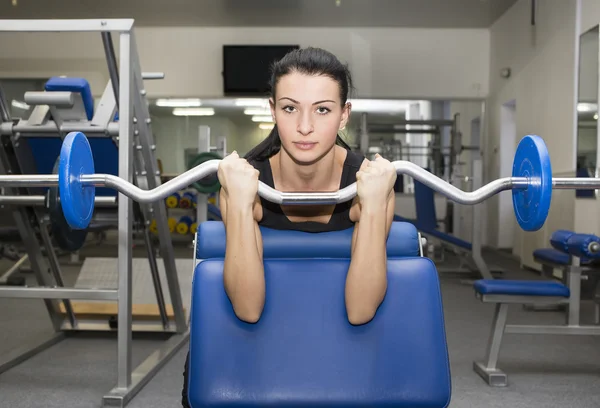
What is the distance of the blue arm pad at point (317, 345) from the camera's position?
1.06m

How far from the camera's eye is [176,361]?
266cm

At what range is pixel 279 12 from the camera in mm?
6629

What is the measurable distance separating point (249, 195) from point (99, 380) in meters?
1.63

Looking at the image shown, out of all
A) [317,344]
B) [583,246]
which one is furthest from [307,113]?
[583,246]

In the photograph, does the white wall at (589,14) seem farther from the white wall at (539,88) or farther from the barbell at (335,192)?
the barbell at (335,192)

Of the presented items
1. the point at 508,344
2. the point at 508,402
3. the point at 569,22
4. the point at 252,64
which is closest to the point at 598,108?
the point at 569,22

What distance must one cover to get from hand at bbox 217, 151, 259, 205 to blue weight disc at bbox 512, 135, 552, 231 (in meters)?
0.48

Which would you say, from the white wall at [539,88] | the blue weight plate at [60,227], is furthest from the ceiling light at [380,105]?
the blue weight plate at [60,227]

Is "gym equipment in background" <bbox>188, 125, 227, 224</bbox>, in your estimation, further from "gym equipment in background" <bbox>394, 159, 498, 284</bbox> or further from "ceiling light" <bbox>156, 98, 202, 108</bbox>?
"ceiling light" <bbox>156, 98, 202, 108</bbox>

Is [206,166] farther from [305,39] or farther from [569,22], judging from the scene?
[305,39]

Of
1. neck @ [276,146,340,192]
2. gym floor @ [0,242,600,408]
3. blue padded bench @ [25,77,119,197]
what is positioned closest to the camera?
neck @ [276,146,340,192]

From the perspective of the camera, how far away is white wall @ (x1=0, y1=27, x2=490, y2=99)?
23.4ft

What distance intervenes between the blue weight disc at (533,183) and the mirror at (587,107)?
327 cm

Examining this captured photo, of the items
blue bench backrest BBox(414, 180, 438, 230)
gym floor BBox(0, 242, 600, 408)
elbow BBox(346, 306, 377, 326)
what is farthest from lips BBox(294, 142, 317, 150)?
blue bench backrest BBox(414, 180, 438, 230)
